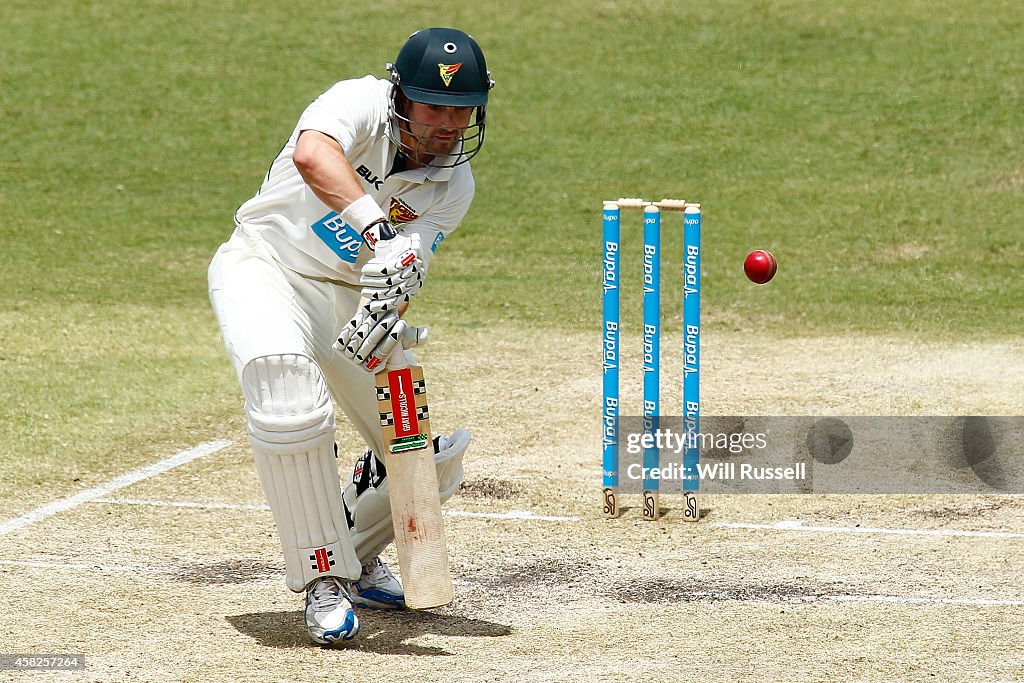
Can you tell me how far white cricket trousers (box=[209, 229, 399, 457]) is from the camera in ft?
13.2

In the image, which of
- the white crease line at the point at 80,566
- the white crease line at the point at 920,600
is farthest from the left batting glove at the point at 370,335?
the white crease line at the point at 920,600

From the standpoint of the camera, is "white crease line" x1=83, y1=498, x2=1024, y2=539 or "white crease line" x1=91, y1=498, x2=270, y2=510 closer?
"white crease line" x1=83, y1=498, x2=1024, y2=539

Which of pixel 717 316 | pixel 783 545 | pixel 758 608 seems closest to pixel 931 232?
pixel 717 316

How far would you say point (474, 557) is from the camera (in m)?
5.07

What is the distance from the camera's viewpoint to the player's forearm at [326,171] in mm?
3928

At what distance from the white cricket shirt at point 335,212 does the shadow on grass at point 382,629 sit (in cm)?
107

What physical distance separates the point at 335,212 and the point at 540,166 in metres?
9.11

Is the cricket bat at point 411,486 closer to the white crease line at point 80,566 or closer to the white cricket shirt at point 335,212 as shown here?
the white cricket shirt at point 335,212

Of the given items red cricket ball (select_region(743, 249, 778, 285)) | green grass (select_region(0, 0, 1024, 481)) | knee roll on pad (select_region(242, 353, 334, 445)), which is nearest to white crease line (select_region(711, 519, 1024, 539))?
red cricket ball (select_region(743, 249, 778, 285))

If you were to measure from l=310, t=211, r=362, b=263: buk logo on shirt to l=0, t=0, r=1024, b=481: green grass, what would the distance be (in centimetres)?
258

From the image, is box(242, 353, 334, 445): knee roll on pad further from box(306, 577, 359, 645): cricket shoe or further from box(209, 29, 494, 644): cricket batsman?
box(306, 577, 359, 645): cricket shoe
